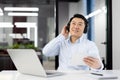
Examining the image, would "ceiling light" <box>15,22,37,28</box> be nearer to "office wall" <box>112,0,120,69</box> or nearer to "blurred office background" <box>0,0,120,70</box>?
"blurred office background" <box>0,0,120,70</box>

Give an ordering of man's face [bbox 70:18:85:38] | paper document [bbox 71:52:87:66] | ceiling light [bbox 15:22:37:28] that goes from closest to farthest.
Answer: paper document [bbox 71:52:87:66] < man's face [bbox 70:18:85:38] < ceiling light [bbox 15:22:37:28]

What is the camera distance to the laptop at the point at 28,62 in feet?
6.07

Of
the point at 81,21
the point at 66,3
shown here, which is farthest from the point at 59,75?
the point at 66,3

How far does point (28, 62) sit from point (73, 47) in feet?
3.07

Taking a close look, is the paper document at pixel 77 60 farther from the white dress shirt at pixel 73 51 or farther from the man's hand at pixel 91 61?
the man's hand at pixel 91 61

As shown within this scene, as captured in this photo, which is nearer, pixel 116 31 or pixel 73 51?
pixel 73 51

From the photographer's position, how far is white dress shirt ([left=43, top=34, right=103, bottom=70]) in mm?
2627

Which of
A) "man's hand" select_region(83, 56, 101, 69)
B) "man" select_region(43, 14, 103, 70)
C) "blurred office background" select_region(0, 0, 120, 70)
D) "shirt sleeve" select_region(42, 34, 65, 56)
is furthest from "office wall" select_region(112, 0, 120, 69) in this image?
"man's hand" select_region(83, 56, 101, 69)

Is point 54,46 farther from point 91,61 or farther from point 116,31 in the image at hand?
point 116,31

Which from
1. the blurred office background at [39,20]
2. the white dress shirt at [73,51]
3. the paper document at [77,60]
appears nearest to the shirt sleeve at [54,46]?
the white dress shirt at [73,51]

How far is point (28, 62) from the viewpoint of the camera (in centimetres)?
191

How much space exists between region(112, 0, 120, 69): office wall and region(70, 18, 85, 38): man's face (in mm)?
1514

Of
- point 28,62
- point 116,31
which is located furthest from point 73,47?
point 116,31

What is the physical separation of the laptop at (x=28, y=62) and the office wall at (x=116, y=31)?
8.18 feet
